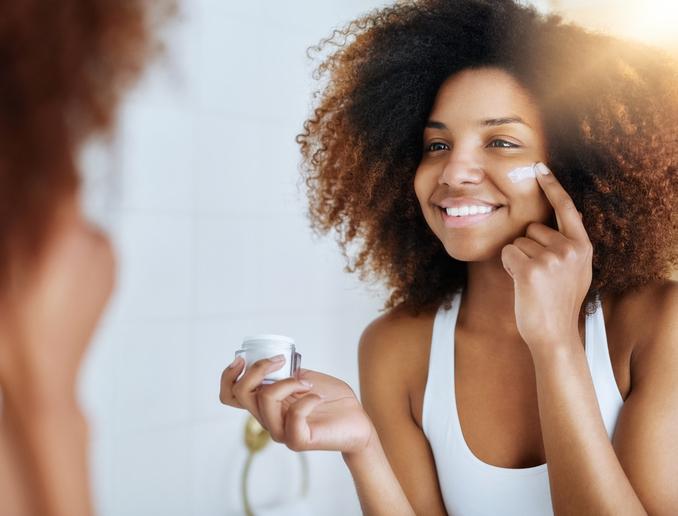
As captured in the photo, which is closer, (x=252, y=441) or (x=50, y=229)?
(x=50, y=229)

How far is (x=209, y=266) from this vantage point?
1.32m

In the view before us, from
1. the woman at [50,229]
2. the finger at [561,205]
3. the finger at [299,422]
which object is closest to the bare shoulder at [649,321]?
the finger at [561,205]

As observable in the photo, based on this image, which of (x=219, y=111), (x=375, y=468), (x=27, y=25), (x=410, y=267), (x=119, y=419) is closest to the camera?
(x=27, y=25)

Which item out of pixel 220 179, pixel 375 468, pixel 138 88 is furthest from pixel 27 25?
pixel 220 179

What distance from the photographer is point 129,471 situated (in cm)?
122

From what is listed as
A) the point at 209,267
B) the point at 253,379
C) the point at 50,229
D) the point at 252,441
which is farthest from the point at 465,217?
the point at 252,441

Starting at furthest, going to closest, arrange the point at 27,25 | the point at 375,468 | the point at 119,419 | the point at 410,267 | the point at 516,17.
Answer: the point at 119,419
the point at 410,267
the point at 516,17
the point at 375,468
the point at 27,25

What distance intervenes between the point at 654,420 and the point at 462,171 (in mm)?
347

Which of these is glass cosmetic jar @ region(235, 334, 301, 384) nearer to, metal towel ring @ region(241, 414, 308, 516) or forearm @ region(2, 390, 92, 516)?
forearm @ region(2, 390, 92, 516)

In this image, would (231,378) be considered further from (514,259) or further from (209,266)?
(209,266)

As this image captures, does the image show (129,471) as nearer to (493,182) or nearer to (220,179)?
(220,179)

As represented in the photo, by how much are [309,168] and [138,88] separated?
0.62m

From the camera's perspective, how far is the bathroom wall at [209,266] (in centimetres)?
121

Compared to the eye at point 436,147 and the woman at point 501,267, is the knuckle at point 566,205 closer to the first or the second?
the woman at point 501,267
